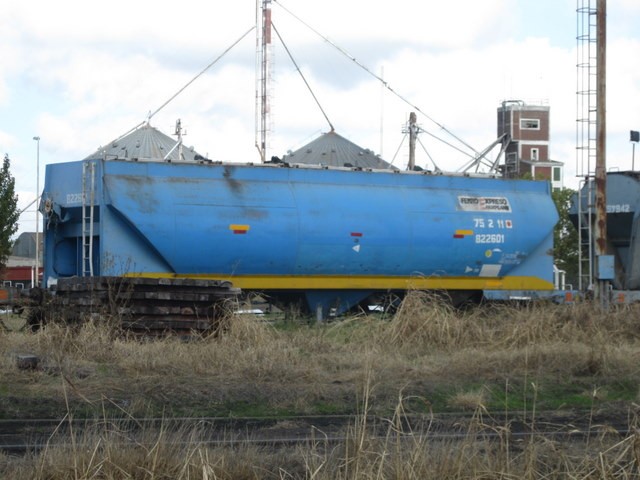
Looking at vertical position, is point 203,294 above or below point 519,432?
above

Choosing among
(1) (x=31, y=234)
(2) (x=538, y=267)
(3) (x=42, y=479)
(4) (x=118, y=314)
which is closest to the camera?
(3) (x=42, y=479)

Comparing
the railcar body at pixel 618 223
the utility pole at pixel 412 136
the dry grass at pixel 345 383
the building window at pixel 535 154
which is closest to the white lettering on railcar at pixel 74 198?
the dry grass at pixel 345 383

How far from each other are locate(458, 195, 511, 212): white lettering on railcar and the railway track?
38.5 ft

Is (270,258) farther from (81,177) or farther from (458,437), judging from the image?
(458,437)

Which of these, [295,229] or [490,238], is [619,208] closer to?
[490,238]

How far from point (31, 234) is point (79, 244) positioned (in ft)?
213

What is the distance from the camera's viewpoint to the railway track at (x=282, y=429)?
26.5 ft

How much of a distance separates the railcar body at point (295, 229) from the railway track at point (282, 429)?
954cm

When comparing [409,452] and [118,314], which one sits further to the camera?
[118,314]

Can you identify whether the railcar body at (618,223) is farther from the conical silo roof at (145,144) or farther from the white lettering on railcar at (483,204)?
the conical silo roof at (145,144)

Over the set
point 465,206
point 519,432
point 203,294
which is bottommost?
point 519,432

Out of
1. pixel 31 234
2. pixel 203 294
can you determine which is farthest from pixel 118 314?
pixel 31 234

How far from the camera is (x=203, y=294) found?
15883mm

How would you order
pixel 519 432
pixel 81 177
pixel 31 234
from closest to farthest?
pixel 519 432 < pixel 81 177 < pixel 31 234
